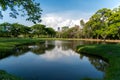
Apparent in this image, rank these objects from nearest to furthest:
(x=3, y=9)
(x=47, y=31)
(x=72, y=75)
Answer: (x=3, y=9) < (x=72, y=75) < (x=47, y=31)

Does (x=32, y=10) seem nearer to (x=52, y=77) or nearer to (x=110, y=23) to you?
(x=52, y=77)

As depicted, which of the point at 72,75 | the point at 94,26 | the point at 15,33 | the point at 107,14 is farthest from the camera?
the point at 15,33

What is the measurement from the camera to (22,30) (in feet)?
461

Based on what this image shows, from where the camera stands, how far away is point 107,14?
94.9 metres

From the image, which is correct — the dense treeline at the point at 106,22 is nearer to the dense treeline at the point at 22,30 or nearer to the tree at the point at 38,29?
the dense treeline at the point at 22,30

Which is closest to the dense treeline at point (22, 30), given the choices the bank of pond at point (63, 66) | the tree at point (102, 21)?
the tree at point (102, 21)

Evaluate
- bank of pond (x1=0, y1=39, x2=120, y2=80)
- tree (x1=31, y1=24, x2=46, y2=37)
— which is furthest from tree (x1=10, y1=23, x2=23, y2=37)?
bank of pond (x1=0, y1=39, x2=120, y2=80)

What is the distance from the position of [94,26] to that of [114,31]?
16391mm

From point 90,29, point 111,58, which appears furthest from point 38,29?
point 111,58

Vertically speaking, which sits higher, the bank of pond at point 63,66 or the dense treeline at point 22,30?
the dense treeline at point 22,30

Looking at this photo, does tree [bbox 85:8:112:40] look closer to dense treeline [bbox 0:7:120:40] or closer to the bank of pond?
dense treeline [bbox 0:7:120:40]

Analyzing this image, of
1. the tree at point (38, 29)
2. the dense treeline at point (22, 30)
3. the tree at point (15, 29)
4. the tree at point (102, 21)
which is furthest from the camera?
the tree at point (38, 29)

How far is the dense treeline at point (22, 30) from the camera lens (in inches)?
5197

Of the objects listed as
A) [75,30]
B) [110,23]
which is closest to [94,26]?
[110,23]
